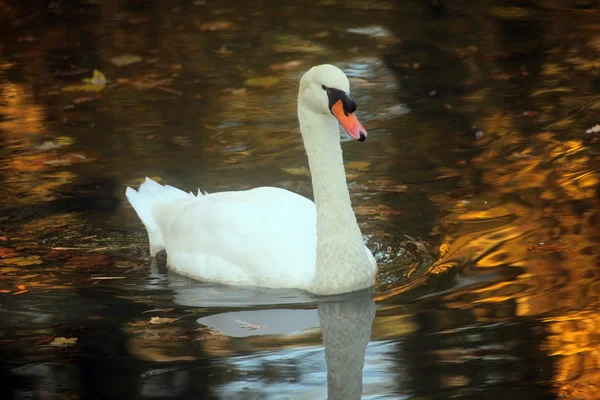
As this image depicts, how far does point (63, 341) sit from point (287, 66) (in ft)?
22.5

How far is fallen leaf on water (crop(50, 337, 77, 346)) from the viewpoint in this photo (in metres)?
6.55

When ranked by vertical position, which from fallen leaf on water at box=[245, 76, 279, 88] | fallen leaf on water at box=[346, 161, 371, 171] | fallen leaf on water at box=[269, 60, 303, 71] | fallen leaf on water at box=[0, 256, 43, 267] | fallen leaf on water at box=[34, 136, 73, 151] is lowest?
fallen leaf on water at box=[0, 256, 43, 267]

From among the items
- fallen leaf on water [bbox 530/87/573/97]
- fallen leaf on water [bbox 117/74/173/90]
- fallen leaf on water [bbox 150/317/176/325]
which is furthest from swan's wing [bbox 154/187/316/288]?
fallen leaf on water [bbox 117/74/173/90]

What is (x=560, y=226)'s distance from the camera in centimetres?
787

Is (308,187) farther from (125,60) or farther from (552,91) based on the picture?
(125,60)

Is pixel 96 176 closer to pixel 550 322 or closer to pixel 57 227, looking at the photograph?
pixel 57 227

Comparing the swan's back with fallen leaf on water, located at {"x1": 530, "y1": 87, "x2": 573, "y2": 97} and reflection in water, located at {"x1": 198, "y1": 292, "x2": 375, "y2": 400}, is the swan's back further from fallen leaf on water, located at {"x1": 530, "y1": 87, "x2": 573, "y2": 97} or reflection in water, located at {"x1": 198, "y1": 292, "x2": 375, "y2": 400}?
fallen leaf on water, located at {"x1": 530, "y1": 87, "x2": 573, "y2": 97}

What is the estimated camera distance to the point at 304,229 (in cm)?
741

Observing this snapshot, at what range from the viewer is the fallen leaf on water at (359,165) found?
9.54 m

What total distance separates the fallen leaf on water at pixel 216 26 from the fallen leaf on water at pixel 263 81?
2.21m

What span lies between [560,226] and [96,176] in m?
3.93

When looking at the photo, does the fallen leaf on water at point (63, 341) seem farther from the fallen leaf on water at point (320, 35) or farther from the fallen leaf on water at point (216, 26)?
the fallen leaf on water at point (216, 26)

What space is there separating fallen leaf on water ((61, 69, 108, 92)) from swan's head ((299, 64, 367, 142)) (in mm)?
6042

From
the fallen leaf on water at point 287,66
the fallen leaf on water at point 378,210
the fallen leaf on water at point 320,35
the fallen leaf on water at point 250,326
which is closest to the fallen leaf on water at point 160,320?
the fallen leaf on water at point 250,326
